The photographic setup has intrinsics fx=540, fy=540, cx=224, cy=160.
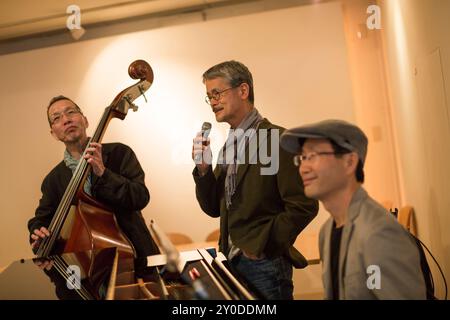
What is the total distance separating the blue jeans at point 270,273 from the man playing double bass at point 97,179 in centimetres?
46

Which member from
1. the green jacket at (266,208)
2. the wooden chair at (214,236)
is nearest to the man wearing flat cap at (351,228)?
the green jacket at (266,208)

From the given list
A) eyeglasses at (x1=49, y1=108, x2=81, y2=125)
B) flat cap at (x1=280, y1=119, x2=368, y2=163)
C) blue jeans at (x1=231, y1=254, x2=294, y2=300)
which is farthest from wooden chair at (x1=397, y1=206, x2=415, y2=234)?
eyeglasses at (x1=49, y1=108, x2=81, y2=125)

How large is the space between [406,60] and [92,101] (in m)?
1.21

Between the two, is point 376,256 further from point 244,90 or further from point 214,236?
point 214,236

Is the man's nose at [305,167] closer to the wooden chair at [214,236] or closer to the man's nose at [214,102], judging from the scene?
the man's nose at [214,102]

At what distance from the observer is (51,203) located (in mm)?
2029

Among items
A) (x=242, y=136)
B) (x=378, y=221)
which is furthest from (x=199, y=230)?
(x=378, y=221)

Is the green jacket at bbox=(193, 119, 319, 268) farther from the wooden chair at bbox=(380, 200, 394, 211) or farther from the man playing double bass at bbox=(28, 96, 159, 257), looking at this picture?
the wooden chair at bbox=(380, 200, 394, 211)

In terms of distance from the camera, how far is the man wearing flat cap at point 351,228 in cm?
114

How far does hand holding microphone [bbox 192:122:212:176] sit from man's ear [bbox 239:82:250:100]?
0.16m

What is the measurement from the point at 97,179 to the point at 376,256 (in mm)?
1069

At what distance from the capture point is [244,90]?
168cm

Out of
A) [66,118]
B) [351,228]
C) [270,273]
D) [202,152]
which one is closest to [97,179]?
[66,118]
